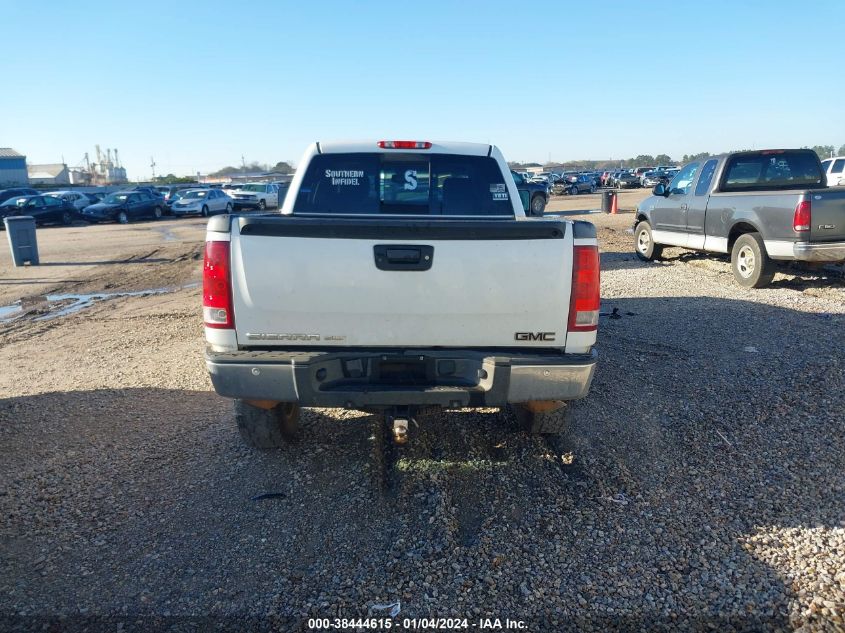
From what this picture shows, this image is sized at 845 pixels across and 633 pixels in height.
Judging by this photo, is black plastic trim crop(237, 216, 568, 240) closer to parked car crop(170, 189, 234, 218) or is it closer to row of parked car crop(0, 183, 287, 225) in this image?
row of parked car crop(0, 183, 287, 225)

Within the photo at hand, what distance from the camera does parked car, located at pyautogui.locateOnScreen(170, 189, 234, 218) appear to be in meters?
33.5

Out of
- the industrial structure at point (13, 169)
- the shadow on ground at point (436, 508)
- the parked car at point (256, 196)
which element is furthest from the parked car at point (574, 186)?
the industrial structure at point (13, 169)

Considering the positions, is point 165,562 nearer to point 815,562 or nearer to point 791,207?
point 815,562

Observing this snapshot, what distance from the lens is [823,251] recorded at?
29.1 ft

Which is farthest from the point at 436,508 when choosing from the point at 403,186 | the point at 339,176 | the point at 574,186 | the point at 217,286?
the point at 574,186

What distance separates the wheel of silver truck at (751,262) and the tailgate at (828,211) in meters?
0.92

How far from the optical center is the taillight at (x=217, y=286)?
3537mm

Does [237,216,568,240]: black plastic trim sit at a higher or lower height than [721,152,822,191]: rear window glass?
lower

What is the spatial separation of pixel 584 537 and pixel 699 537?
0.61 metres

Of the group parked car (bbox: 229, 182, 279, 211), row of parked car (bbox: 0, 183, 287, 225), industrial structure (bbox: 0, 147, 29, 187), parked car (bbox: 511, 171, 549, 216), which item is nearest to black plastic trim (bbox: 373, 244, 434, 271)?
parked car (bbox: 511, 171, 549, 216)

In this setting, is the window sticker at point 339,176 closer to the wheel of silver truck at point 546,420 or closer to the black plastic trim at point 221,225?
the black plastic trim at point 221,225

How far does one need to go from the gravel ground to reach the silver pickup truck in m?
3.18

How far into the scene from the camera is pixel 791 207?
8.95 m

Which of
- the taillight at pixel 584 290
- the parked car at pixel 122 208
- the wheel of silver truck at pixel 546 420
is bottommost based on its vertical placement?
the parked car at pixel 122 208
